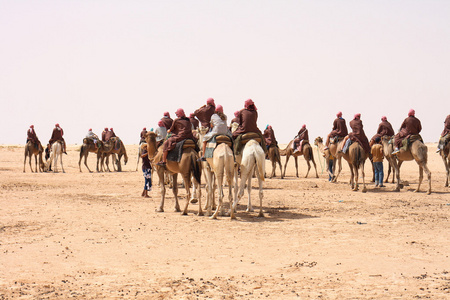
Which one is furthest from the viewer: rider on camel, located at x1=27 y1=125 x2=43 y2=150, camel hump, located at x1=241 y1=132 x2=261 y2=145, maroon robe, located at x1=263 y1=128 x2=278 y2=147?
rider on camel, located at x1=27 y1=125 x2=43 y2=150

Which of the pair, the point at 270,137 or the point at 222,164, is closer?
the point at 222,164

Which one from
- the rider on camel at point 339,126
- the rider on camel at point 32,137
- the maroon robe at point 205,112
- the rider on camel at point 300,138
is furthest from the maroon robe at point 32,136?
the maroon robe at point 205,112

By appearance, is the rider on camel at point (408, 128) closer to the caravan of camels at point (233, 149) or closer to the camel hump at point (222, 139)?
the caravan of camels at point (233, 149)

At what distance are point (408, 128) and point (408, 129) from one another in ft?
0.16

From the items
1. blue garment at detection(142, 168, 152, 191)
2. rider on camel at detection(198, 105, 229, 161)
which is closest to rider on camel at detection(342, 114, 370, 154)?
blue garment at detection(142, 168, 152, 191)

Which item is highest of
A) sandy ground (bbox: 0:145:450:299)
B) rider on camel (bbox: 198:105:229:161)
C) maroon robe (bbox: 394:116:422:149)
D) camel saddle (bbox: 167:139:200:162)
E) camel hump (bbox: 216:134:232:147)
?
maroon robe (bbox: 394:116:422:149)

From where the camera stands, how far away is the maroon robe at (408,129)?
19234 millimetres

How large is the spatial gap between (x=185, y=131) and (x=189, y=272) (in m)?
5.83

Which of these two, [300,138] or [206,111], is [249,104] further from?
[300,138]

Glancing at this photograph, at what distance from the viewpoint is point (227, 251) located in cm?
924

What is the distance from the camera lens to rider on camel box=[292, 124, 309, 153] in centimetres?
2759

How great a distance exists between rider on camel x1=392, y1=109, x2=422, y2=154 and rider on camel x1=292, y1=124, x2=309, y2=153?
8039 millimetres

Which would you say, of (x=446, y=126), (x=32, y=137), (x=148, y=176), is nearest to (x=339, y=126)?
(x=446, y=126)

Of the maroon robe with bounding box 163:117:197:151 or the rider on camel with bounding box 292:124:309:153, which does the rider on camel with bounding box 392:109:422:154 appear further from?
the maroon robe with bounding box 163:117:197:151
